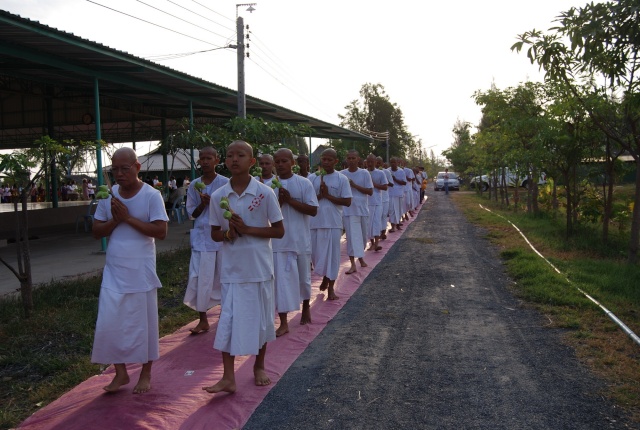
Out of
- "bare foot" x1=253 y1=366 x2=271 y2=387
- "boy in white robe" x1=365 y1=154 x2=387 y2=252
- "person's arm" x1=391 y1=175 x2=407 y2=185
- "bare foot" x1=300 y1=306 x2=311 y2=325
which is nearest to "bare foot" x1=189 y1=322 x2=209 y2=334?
"bare foot" x1=300 y1=306 x2=311 y2=325

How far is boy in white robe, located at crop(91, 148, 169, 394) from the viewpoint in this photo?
459 centimetres

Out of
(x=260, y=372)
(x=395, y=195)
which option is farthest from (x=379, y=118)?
(x=260, y=372)

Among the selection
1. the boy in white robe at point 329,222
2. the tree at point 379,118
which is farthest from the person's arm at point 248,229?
the tree at point 379,118

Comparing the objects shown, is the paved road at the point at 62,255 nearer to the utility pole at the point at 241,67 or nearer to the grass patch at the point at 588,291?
the utility pole at the point at 241,67

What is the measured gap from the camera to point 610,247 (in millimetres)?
11727

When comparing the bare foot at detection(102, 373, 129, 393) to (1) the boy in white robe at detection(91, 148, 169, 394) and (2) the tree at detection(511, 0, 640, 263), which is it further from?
(2) the tree at detection(511, 0, 640, 263)

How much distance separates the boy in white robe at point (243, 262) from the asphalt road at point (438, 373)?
48 centimetres

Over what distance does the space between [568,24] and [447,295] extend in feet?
12.3

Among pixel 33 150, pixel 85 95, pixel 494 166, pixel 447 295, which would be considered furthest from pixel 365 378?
pixel 494 166

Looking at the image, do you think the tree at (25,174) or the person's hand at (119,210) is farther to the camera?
the tree at (25,174)

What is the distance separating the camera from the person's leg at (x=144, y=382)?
478 centimetres

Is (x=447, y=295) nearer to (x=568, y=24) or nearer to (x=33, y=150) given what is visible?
(x=568, y=24)

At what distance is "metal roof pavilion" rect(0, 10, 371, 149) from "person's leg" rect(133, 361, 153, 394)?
19.0 feet

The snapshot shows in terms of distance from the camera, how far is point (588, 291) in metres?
7.94
